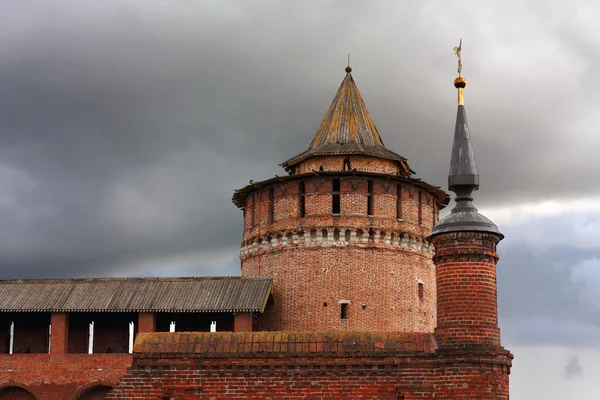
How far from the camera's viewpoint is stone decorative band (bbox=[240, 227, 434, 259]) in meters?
33.3

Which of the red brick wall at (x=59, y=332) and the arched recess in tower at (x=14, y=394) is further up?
the red brick wall at (x=59, y=332)

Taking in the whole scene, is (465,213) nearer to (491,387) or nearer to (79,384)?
(491,387)

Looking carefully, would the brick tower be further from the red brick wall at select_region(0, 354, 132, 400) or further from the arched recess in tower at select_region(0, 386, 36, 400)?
the arched recess in tower at select_region(0, 386, 36, 400)

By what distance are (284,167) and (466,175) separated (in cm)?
2084

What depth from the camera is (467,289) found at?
15.7m

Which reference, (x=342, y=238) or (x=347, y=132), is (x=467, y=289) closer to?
(x=342, y=238)

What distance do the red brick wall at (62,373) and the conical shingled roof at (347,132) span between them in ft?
35.0

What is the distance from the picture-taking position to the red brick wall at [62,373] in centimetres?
3162

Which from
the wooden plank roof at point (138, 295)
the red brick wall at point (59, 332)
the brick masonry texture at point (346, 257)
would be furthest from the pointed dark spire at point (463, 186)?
the red brick wall at point (59, 332)

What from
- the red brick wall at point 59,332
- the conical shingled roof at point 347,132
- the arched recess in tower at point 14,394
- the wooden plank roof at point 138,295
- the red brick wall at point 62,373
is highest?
the conical shingled roof at point 347,132

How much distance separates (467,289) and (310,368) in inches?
120

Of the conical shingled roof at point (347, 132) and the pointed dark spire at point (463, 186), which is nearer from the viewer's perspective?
the pointed dark spire at point (463, 186)

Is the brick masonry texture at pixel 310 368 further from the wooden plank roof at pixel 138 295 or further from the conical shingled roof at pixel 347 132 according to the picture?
the conical shingled roof at pixel 347 132

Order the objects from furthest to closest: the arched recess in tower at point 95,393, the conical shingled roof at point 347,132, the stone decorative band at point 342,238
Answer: the conical shingled roof at point 347,132
the stone decorative band at point 342,238
the arched recess in tower at point 95,393
